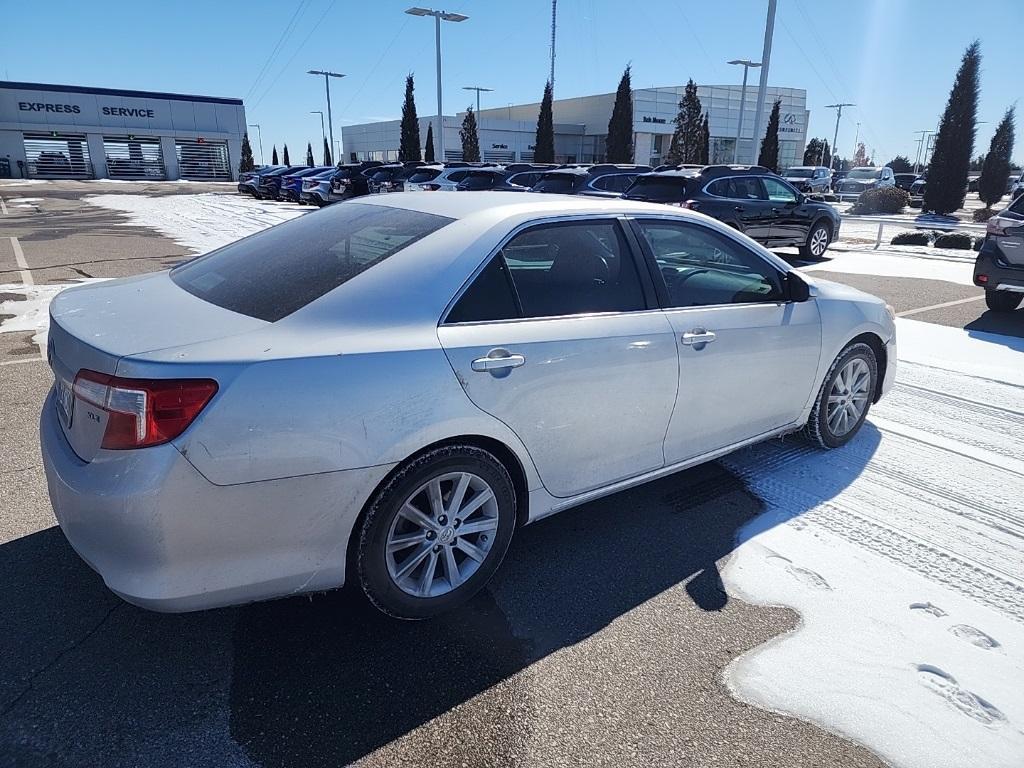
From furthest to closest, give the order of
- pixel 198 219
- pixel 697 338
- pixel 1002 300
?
pixel 198 219
pixel 1002 300
pixel 697 338

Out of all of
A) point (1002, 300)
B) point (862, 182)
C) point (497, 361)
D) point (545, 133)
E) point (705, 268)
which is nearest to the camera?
point (497, 361)

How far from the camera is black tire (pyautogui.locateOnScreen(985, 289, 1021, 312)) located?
8.42m

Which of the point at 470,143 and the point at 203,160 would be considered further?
the point at 203,160

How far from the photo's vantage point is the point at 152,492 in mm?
2068

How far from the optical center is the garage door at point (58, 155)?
170ft

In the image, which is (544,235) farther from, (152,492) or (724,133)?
(724,133)

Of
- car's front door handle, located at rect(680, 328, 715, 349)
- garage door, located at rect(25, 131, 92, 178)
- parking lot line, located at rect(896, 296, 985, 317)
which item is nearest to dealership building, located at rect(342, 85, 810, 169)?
garage door, located at rect(25, 131, 92, 178)

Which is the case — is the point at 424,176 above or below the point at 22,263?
above

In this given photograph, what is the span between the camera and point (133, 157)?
5541cm

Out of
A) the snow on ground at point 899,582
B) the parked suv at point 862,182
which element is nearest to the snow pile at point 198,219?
the snow on ground at point 899,582

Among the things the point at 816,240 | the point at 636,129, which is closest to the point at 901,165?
the point at 636,129

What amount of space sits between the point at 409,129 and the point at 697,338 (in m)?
44.7

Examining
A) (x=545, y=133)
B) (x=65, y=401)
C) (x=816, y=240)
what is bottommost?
(x=816, y=240)

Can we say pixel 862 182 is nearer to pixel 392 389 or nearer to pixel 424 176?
pixel 424 176
